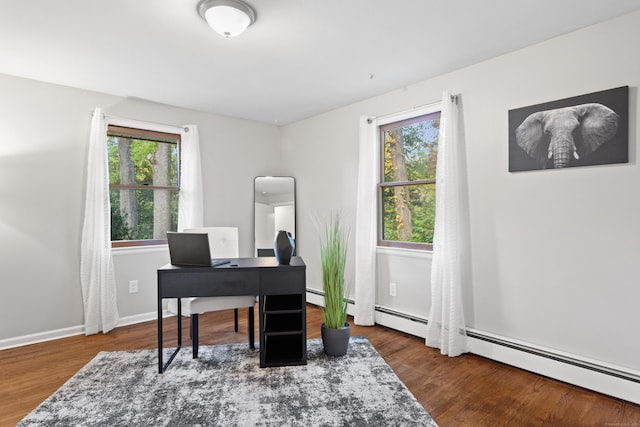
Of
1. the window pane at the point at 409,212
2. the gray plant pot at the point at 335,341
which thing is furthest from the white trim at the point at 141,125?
the gray plant pot at the point at 335,341

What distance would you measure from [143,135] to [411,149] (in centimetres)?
296

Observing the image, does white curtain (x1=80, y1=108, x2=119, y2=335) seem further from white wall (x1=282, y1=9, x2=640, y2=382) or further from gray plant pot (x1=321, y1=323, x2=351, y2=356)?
white wall (x1=282, y1=9, x2=640, y2=382)

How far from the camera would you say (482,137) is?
2947 mm

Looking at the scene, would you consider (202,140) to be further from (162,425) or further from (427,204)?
(162,425)

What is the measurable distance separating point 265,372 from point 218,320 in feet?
5.03

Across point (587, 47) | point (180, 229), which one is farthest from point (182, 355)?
point (587, 47)

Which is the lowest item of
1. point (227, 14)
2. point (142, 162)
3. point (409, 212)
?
point (409, 212)

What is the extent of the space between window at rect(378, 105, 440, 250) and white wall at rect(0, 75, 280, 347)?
8.47 ft

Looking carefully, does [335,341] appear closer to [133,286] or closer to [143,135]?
[133,286]

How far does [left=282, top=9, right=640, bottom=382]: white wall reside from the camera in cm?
226

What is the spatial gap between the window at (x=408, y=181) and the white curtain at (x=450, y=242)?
324mm

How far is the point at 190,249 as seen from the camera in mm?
2602

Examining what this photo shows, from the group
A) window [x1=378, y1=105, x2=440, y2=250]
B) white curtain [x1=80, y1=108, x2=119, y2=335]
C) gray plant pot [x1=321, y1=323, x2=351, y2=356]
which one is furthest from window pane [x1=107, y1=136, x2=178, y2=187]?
gray plant pot [x1=321, y1=323, x2=351, y2=356]

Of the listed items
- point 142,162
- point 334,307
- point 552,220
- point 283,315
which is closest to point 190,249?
point 283,315
